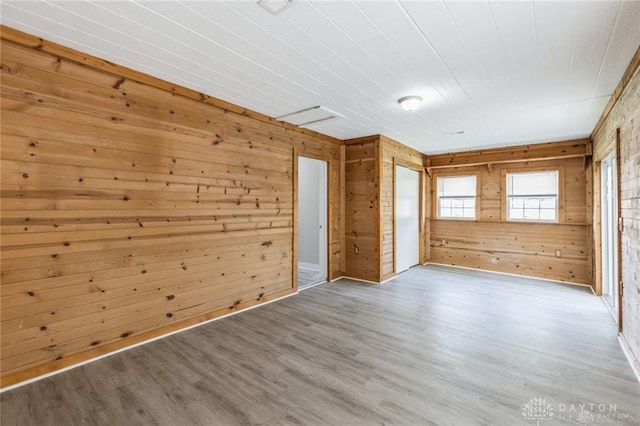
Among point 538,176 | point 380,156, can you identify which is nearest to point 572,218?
point 538,176

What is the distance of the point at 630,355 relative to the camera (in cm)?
258

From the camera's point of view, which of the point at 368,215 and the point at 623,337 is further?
the point at 368,215

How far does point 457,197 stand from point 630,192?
4107 mm

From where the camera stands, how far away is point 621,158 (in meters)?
2.92

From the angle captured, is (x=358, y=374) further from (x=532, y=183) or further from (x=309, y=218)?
(x=532, y=183)

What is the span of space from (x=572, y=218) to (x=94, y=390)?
7.01 metres

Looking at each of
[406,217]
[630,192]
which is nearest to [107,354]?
[630,192]

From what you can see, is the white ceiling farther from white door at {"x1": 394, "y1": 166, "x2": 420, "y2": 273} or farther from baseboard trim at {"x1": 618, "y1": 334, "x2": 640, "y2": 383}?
baseboard trim at {"x1": 618, "y1": 334, "x2": 640, "y2": 383}

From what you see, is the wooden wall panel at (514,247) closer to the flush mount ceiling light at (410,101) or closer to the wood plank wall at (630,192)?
the wood plank wall at (630,192)

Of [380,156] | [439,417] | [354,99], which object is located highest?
[354,99]

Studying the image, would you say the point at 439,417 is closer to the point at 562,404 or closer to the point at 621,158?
the point at 562,404

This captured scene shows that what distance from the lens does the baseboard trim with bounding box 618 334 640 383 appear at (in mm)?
2363

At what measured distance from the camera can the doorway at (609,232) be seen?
3746 mm

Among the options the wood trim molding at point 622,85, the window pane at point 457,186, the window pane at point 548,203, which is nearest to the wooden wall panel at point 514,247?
the window pane at point 548,203
